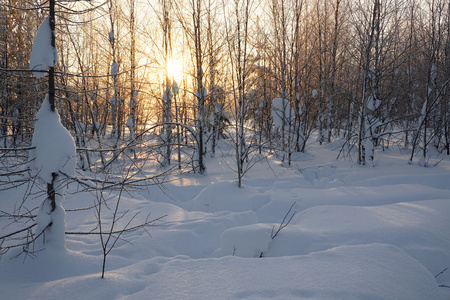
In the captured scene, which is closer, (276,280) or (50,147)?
(276,280)

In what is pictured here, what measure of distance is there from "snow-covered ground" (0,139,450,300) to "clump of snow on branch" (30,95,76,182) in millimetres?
805

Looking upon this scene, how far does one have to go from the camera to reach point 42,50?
2432 mm

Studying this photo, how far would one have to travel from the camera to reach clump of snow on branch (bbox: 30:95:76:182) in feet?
7.90

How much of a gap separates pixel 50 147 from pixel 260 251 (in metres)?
2.29

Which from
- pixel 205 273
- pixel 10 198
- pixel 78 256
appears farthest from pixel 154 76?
pixel 205 273

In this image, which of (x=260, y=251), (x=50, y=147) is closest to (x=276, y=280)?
(x=260, y=251)

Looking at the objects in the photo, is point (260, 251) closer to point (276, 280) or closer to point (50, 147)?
point (276, 280)

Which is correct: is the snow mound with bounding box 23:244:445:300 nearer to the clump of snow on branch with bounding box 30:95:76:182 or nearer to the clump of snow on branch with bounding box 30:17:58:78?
the clump of snow on branch with bounding box 30:95:76:182

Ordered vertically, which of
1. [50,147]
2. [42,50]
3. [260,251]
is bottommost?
[260,251]

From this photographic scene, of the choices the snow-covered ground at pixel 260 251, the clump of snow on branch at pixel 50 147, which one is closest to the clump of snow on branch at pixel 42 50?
the clump of snow on branch at pixel 50 147

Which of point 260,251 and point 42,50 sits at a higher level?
point 42,50

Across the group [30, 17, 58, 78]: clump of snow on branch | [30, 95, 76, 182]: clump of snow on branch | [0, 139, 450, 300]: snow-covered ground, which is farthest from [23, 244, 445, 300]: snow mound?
[30, 17, 58, 78]: clump of snow on branch

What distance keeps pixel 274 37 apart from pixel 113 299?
7.17 m

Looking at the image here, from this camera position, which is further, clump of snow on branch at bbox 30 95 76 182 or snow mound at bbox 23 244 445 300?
clump of snow on branch at bbox 30 95 76 182
